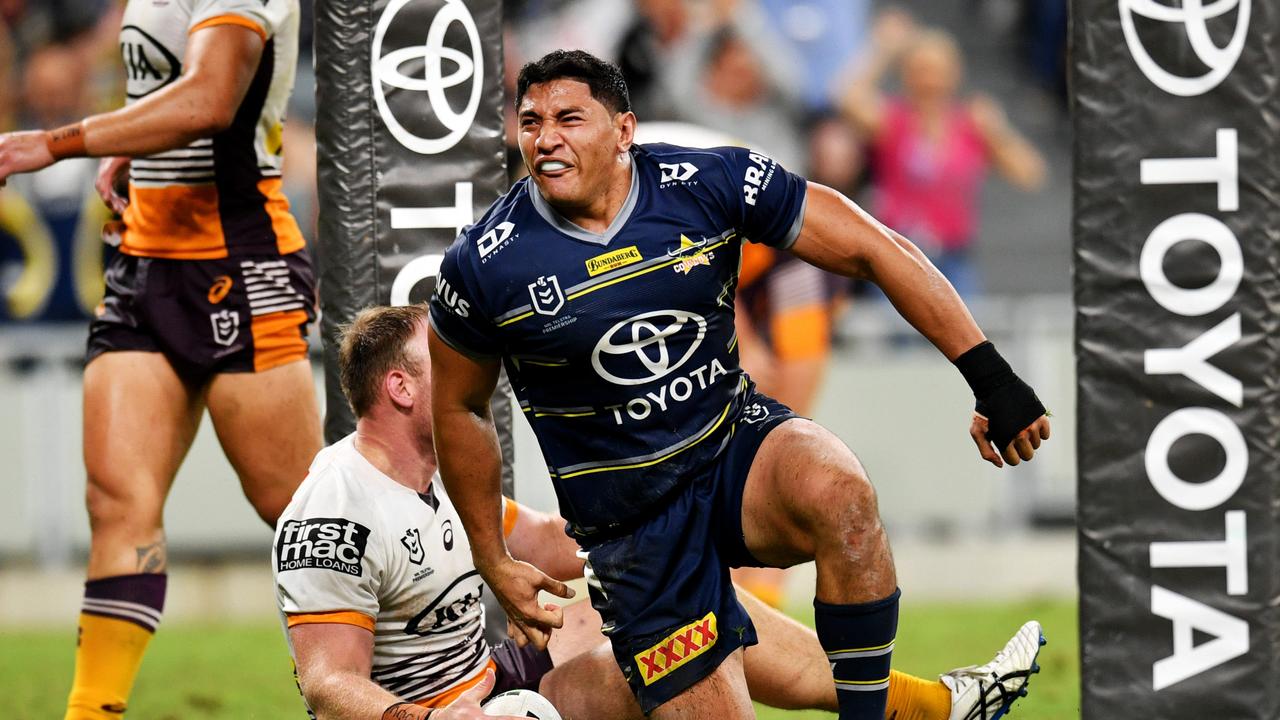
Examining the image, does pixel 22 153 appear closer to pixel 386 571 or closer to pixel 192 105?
pixel 192 105

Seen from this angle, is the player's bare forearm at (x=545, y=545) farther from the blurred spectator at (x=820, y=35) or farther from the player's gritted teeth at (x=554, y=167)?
the blurred spectator at (x=820, y=35)

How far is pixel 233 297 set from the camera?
17.4 feet

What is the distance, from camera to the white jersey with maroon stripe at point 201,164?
5250 millimetres

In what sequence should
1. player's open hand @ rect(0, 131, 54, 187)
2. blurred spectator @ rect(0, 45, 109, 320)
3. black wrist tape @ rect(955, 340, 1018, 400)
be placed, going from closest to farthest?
black wrist tape @ rect(955, 340, 1018, 400), player's open hand @ rect(0, 131, 54, 187), blurred spectator @ rect(0, 45, 109, 320)

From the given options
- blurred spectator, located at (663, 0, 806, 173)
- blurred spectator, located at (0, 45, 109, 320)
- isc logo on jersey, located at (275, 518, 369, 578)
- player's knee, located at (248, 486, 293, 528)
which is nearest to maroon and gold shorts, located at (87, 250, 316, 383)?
player's knee, located at (248, 486, 293, 528)

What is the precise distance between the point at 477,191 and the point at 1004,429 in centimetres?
196

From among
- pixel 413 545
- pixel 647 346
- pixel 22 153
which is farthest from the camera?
pixel 22 153

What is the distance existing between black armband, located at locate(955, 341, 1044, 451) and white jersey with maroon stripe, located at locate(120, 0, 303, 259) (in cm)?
232

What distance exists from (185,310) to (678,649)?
1.93 m

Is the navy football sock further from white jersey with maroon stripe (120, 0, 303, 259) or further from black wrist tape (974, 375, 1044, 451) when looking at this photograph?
white jersey with maroon stripe (120, 0, 303, 259)

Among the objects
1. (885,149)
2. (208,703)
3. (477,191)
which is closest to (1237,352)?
(477,191)

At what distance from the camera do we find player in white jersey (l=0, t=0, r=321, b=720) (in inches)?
197

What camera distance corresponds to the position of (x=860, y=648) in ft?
13.3

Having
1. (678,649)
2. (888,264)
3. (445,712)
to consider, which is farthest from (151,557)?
(888,264)
